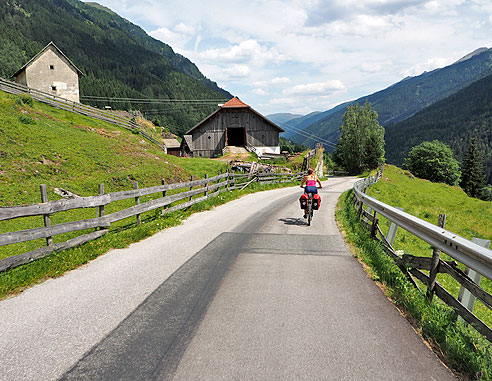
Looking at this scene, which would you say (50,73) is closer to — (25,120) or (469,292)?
(25,120)

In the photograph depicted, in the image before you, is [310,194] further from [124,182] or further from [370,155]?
[370,155]

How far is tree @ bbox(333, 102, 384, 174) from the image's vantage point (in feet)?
193

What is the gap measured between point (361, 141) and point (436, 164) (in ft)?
91.0

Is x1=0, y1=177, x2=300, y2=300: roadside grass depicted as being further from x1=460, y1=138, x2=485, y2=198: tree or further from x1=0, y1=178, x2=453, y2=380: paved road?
x1=460, y1=138, x2=485, y2=198: tree

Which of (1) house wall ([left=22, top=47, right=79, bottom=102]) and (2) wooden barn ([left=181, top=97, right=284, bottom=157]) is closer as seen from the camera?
(1) house wall ([left=22, top=47, right=79, bottom=102])

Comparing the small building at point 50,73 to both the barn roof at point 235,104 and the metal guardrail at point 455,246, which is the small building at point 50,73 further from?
the metal guardrail at point 455,246

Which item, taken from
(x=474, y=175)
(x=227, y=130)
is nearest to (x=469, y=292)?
(x=227, y=130)

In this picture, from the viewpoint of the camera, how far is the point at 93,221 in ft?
26.5

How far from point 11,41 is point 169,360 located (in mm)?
139578

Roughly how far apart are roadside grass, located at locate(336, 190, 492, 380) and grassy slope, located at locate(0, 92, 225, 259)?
27.5ft

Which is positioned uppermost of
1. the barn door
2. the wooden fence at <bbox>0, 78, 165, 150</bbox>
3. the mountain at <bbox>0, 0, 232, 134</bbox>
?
the mountain at <bbox>0, 0, 232, 134</bbox>

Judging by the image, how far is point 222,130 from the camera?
46.7m

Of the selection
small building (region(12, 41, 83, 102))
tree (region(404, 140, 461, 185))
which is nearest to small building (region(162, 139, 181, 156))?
small building (region(12, 41, 83, 102))

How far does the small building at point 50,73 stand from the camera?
137ft
